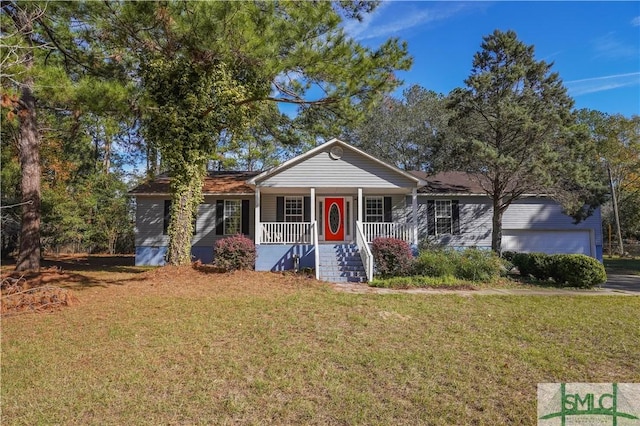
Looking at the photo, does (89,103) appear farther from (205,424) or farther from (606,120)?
(606,120)

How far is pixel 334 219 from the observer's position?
16.1 meters

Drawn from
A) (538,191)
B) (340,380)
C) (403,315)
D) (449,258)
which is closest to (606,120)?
(538,191)

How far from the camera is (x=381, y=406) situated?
12.0 ft

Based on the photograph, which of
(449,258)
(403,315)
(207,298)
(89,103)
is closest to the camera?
(403,315)

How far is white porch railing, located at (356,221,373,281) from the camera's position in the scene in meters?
11.5

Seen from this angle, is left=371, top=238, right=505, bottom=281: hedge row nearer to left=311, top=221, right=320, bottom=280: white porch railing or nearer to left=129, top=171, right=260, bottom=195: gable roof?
left=311, top=221, right=320, bottom=280: white porch railing

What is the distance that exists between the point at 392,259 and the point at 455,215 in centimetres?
679

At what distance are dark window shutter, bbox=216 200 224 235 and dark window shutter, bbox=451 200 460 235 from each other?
1080cm

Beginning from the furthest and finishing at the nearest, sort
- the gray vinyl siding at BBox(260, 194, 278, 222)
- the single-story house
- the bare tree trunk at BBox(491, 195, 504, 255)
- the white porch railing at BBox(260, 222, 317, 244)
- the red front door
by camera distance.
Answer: the gray vinyl siding at BBox(260, 194, 278, 222) → the red front door → the bare tree trunk at BBox(491, 195, 504, 255) → the single-story house → the white porch railing at BBox(260, 222, 317, 244)

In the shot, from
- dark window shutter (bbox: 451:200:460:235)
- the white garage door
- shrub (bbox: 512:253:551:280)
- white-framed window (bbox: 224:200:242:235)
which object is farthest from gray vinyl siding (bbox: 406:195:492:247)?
white-framed window (bbox: 224:200:242:235)

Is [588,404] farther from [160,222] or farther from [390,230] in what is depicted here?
[160,222]

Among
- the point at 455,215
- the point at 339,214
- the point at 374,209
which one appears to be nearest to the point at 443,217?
the point at 455,215

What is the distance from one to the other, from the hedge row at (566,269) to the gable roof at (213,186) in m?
11.0

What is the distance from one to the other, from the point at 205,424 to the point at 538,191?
1524 cm
